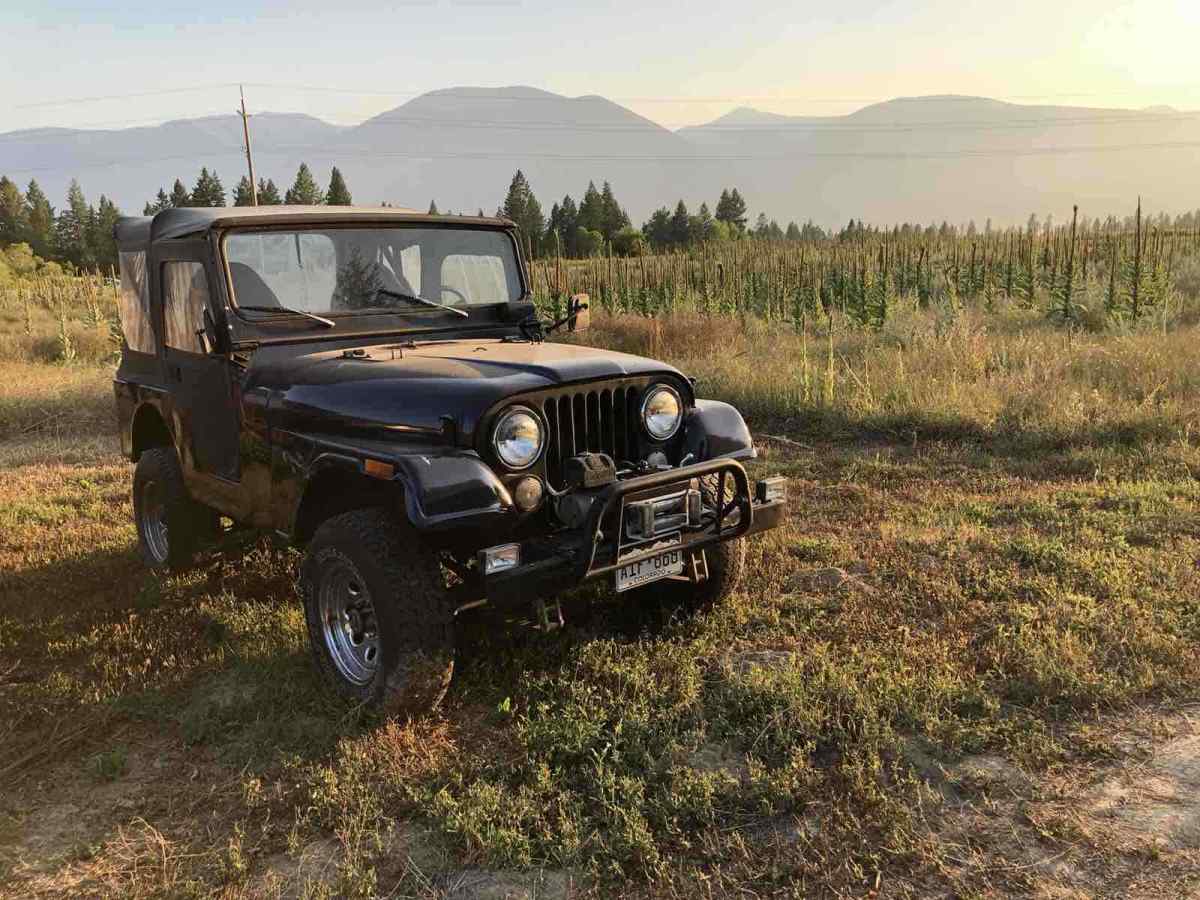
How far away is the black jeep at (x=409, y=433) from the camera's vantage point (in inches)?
126

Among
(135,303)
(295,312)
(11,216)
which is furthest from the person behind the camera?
(11,216)

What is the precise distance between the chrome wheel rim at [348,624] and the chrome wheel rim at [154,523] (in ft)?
6.99

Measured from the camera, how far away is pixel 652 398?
12.2ft

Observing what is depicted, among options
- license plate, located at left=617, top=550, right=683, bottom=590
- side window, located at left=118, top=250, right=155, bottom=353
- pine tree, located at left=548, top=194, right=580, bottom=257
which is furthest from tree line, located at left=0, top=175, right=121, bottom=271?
license plate, located at left=617, top=550, right=683, bottom=590

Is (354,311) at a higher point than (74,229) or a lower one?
lower

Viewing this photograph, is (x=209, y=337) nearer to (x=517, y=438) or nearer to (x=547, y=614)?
(x=517, y=438)

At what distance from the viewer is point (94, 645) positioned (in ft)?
14.3

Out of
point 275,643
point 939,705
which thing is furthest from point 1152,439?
point 275,643

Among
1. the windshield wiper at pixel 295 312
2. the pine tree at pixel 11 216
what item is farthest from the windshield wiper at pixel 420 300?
the pine tree at pixel 11 216

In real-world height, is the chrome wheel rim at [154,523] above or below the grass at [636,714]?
above

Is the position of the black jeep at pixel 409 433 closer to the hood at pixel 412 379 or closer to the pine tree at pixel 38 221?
the hood at pixel 412 379

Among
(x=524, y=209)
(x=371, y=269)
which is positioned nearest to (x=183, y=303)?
(x=371, y=269)

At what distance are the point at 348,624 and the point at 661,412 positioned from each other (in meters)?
1.64

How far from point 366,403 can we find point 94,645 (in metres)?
2.20
